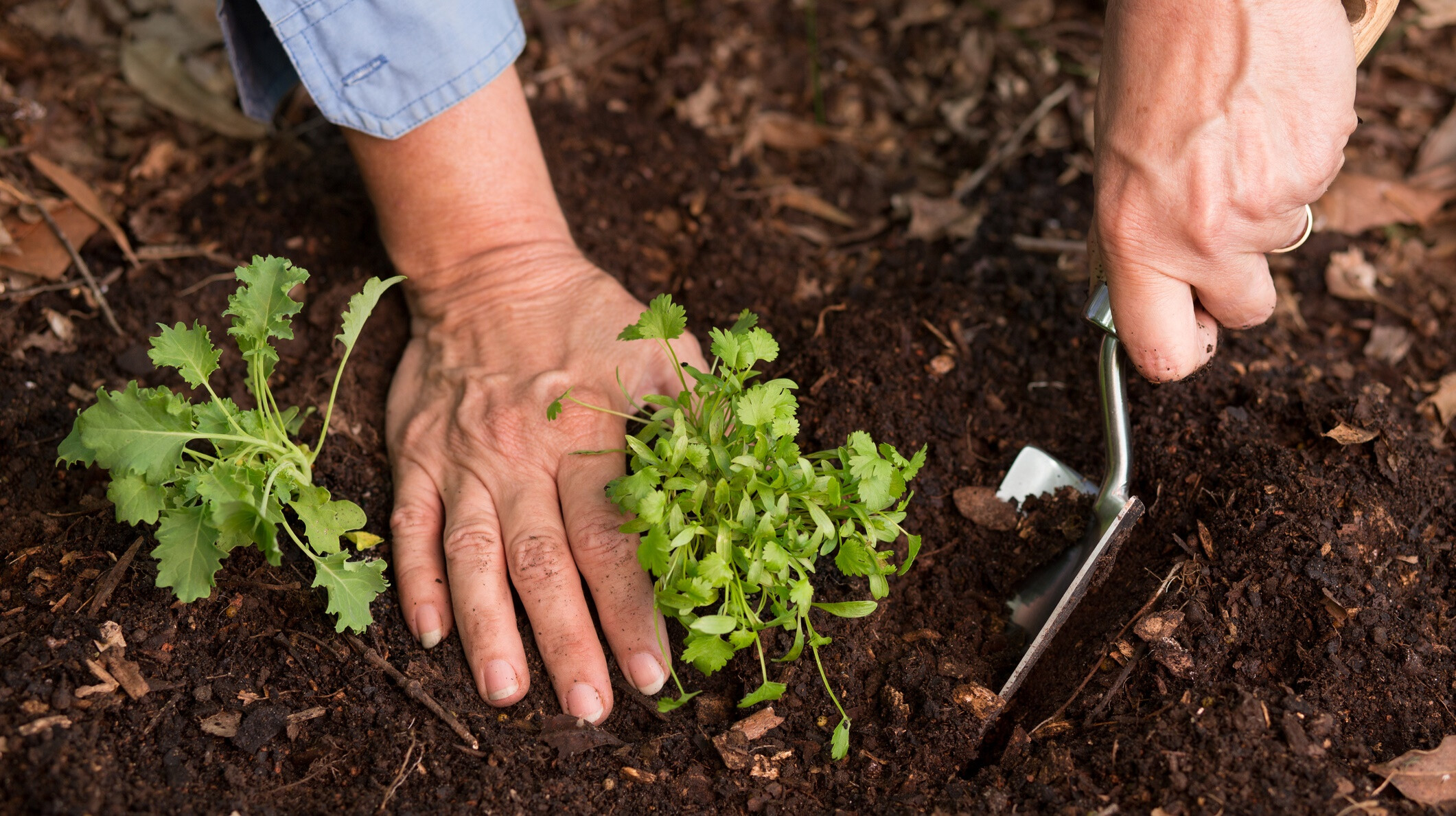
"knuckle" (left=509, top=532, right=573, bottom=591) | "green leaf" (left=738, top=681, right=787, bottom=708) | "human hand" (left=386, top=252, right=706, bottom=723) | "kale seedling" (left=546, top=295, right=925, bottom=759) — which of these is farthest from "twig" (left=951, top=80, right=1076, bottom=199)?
"green leaf" (left=738, top=681, right=787, bottom=708)

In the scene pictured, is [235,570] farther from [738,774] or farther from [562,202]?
[562,202]

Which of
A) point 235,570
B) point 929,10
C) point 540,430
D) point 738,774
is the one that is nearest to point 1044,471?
point 738,774

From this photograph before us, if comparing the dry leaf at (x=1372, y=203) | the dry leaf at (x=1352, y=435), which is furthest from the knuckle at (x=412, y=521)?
the dry leaf at (x=1372, y=203)

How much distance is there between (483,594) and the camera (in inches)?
76.2

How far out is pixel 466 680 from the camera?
1.89 meters

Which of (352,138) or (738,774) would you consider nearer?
(738,774)

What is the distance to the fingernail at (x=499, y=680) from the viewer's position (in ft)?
6.06

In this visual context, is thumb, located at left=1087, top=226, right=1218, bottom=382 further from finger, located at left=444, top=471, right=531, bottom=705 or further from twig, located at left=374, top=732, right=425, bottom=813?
twig, located at left=374, top=732, right=425, bottom=813

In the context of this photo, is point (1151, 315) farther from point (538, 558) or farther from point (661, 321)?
point (538, 558)

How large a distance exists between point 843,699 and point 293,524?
4.10ft

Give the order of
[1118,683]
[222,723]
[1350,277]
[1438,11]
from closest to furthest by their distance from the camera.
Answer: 1. [222,723]
2. [1118,683]
3. [1350,277]
4. [1438,11]

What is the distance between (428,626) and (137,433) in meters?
0.64

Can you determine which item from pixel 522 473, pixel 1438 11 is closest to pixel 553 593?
pixel 522 473

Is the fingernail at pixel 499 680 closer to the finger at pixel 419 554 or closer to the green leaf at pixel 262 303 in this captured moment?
the finger at pixel 419 554
